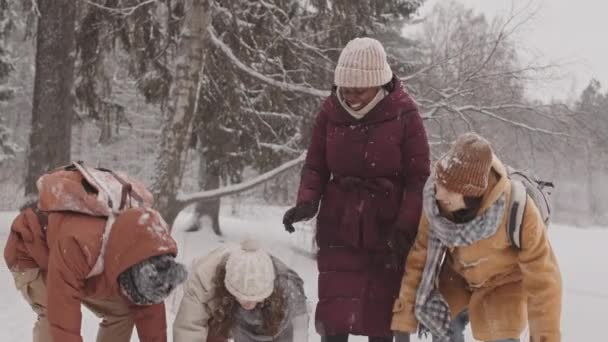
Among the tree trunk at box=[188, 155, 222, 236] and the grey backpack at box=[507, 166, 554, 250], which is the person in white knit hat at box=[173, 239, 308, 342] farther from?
the tree trunk at box=[188, 155, 222, 236]

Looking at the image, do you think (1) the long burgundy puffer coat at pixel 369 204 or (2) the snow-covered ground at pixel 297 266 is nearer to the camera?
(1) the long burgundy puffer coat at pixel 369 204

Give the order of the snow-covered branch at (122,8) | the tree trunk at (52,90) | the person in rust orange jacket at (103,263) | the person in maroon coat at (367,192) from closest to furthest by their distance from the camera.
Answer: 1. the person in rust orange jacket at (103,263)
2. the person in maroon coat at (367,192)
3. the snow-covered branch at (122,8)
4. the tree trunk at (52,90)

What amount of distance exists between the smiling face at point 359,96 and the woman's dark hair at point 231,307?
33.8 inches

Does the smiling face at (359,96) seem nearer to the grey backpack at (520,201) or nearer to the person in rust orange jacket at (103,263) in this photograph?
the grey backpack at (520,201)

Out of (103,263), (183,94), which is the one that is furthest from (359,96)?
(183,94)

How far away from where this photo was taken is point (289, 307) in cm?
276

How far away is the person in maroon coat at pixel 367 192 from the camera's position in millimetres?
2842

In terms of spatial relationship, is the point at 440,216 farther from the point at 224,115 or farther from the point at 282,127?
the point at 282,127

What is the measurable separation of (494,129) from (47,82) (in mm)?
5939

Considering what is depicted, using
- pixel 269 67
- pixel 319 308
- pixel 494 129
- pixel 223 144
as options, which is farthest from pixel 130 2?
pixel 319 308

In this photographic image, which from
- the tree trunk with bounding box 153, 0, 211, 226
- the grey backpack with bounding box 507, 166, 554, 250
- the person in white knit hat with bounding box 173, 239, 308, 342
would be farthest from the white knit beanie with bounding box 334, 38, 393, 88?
the tree trunk with bounding box 153, 0, 211, 226

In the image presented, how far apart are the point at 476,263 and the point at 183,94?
4.89m

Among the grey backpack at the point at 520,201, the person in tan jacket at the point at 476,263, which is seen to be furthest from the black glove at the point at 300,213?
the grey backpack at the point at 520,201

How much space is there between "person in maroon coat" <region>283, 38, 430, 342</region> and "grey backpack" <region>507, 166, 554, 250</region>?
41cm
